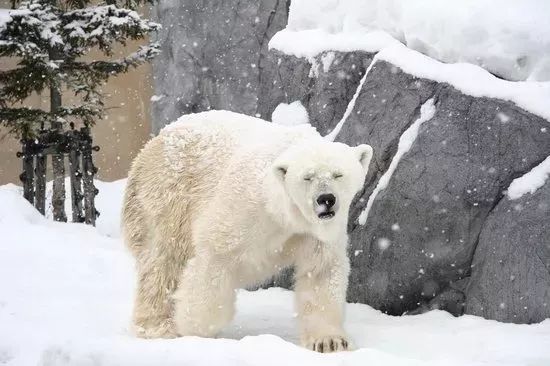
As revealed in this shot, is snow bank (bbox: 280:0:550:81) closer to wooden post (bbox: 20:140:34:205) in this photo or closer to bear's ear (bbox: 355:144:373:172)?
bear's ear (bbox: 355:144:373:172)

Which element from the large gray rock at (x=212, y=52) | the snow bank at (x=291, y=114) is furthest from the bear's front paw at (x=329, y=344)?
the large gray rock at (x=212, y=52)

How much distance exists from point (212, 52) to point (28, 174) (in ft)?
14.4

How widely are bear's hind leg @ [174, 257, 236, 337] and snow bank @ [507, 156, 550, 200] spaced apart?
1.67 m

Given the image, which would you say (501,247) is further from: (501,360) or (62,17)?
(62,17)

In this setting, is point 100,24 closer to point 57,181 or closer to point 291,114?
point 57,181

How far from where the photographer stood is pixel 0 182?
13547 millimetres

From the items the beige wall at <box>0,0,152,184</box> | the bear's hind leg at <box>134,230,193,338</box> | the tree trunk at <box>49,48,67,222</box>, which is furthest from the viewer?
the beige wall at <box>0,0,152,184</box>

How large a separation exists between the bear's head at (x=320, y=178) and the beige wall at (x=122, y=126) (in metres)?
10.5

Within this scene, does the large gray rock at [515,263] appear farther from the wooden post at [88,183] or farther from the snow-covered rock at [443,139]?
the wooden post at [88,183]

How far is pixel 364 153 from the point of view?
378cm

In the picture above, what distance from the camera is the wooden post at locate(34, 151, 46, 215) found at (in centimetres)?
899

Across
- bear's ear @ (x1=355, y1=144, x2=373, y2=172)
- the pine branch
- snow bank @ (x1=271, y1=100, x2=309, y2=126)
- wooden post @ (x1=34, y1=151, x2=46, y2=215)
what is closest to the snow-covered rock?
snow bank @ (x1=271, y1=100, x2=309, y2=126)

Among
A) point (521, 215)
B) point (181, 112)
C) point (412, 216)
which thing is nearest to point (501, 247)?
point (521, 215)

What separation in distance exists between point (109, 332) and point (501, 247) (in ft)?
7.29
